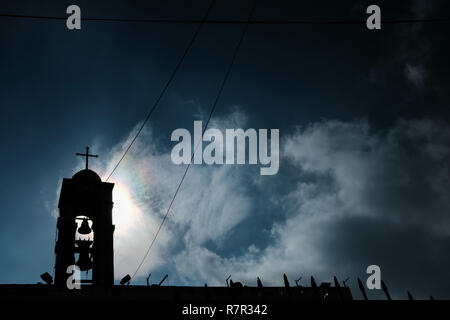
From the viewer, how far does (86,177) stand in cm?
2272

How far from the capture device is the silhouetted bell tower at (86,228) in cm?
2152

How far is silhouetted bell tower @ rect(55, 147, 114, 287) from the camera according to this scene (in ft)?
70.6

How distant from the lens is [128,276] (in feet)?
86.0

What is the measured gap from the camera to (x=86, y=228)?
22641mm

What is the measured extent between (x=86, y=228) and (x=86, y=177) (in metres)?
2.67

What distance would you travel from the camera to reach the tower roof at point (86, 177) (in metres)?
22.5

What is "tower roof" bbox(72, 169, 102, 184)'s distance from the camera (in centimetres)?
2246
